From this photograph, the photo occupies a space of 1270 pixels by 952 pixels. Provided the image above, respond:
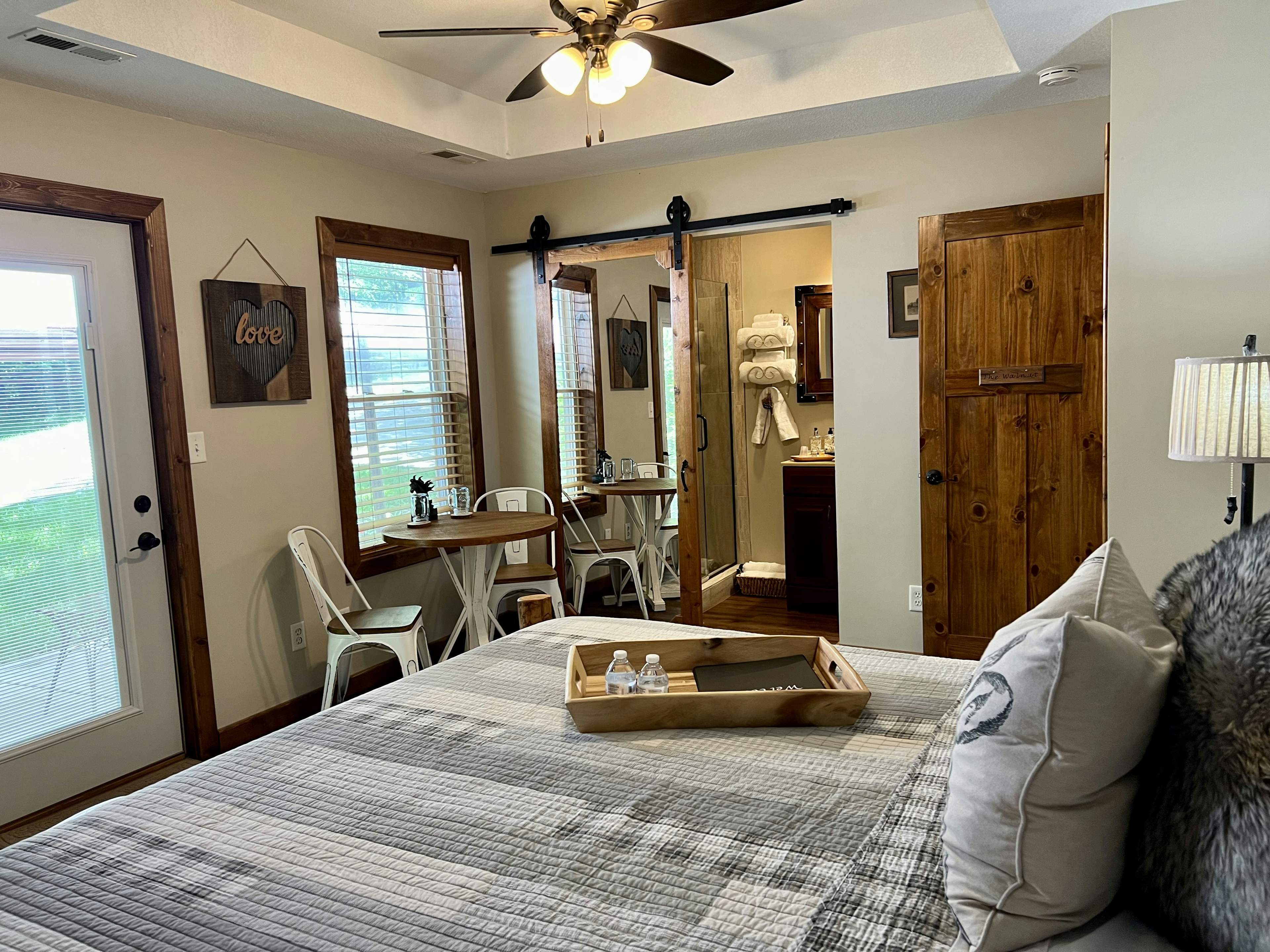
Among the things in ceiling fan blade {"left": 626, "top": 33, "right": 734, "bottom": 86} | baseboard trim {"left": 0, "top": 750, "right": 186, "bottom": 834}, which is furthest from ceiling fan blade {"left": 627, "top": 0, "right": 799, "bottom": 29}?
baseboard trim {"left": 0, "top": 750, "right": 186, "bottom": 834}

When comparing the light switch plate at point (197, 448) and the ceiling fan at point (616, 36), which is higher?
the ceiling fan at point (616, 36)

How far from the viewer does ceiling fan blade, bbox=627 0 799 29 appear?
2359mm

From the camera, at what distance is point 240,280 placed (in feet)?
11.7

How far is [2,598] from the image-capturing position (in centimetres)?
282

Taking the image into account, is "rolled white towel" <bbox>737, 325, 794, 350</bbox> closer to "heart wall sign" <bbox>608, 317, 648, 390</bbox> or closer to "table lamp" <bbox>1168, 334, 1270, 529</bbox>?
"heart wall sign" <bbox>608, 317, 648, 390</bbox>

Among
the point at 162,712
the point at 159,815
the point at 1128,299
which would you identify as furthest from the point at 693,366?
the point at 159,815

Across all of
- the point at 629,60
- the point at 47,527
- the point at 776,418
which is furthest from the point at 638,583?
the point at 629,60

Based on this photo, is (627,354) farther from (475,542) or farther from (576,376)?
(475,542)

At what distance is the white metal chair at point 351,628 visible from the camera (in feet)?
11.6

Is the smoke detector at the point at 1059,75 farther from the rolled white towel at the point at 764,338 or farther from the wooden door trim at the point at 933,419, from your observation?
the rolled white towel at the point at 764,338

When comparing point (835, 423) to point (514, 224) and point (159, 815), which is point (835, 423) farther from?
point (159, 815)

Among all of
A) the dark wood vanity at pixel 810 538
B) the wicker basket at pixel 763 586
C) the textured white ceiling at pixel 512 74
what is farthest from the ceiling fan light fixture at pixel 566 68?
the wicker basket at pixel 763 586

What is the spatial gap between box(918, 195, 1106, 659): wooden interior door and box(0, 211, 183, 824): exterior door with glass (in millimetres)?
3120

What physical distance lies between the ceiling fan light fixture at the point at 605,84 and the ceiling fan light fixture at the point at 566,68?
4cm
